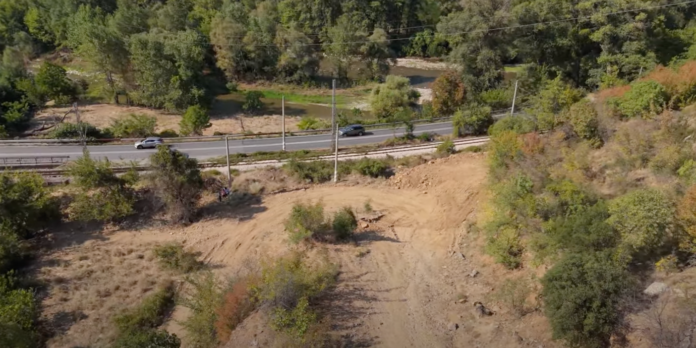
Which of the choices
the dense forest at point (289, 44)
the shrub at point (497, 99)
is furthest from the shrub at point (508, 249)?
the shrub at point (497, 99)

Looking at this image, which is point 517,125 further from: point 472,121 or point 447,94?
point 447,94

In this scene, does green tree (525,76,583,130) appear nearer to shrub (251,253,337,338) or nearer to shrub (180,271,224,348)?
shrub (251,253,337,338)

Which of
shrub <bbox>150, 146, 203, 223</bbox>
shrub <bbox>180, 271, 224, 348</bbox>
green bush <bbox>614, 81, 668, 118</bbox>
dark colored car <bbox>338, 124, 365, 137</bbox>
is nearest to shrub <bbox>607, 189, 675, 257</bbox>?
green bush <bbox>614, 81, 668, 118</bbox>

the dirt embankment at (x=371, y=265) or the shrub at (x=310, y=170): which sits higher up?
the shrub at (x=310, y=170)

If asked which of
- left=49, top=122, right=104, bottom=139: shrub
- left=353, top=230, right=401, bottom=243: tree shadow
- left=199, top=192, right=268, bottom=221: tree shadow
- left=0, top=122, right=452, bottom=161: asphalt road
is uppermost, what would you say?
left=49, top=122, right=104, bottom=139: shrub

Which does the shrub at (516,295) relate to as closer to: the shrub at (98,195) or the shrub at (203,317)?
the shrub at (203,317)

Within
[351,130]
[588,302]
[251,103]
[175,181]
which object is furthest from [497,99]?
[588,302]
